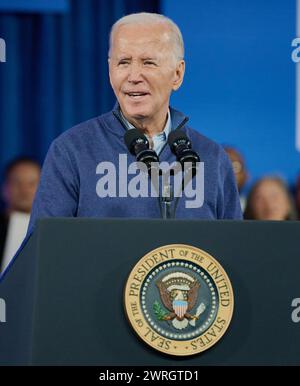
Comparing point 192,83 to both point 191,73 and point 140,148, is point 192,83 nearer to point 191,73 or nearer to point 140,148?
point 191,73

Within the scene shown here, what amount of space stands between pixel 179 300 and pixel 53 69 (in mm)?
2417

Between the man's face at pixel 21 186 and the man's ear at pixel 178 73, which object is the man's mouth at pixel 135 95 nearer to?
the man's ear at pixel 178 73

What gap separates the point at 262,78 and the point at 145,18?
63.0 inches

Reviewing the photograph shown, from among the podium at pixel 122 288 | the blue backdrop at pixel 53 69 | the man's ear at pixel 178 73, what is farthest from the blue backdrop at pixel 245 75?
the podium at pixel 122 288

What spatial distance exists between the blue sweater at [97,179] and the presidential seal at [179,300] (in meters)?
0.47

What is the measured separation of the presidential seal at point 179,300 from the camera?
1.96 m

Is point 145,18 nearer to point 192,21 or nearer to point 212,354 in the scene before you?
point 212,354

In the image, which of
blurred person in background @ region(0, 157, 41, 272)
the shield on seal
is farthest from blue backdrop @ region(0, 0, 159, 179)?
the shield on seal

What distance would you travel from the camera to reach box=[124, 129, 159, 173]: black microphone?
7.29 feet

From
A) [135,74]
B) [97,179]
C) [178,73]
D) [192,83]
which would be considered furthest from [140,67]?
[192,83]

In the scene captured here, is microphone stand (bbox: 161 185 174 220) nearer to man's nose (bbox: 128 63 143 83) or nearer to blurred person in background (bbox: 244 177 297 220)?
man's nose (bbox: 128 63 143 83)

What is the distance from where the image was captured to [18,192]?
4.07 metres

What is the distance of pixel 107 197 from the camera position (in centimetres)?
244

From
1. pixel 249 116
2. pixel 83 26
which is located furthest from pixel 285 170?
pixel 83 26
